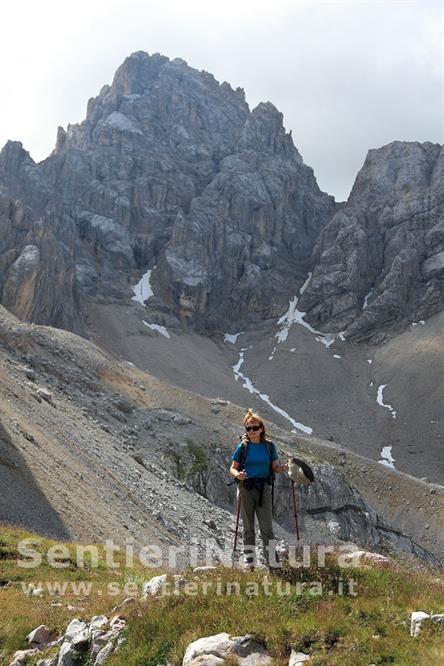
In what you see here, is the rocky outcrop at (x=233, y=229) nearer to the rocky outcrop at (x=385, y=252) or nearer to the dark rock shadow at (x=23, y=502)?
the rocky outcrop at (x=385, y=252)

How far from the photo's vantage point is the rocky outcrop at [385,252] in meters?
153

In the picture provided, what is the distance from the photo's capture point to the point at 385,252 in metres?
167

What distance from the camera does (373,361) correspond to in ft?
461

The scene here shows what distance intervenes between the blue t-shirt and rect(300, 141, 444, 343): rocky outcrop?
14350 cm

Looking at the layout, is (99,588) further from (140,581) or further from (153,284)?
(153,284)

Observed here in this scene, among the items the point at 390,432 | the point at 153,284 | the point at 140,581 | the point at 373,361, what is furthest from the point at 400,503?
the point at 153,284

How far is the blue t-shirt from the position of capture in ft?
34.5

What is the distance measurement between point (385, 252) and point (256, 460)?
542ft

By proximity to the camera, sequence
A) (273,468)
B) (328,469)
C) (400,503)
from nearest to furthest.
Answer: (273,468) → (328,469) → (400,503)

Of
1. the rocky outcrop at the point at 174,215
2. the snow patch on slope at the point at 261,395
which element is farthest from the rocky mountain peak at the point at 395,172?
the snow patch on slope at the point at 261,395

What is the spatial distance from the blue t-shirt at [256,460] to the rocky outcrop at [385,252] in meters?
144

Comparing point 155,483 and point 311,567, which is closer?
point 311,567

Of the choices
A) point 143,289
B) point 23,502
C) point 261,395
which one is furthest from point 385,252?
point 23,502

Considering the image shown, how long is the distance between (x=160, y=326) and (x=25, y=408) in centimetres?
11659
